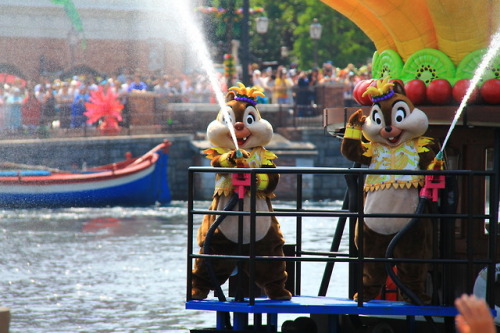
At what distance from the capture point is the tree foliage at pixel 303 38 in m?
44.2

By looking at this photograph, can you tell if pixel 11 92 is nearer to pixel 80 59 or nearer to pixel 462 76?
pixel 80 59

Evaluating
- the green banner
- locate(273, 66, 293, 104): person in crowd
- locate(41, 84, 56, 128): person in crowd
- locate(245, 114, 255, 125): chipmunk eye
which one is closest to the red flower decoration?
Result: locate(41, 84, 56, 128): person in crowd

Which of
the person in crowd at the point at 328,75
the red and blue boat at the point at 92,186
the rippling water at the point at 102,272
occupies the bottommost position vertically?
the rippling water at the point at 102,272

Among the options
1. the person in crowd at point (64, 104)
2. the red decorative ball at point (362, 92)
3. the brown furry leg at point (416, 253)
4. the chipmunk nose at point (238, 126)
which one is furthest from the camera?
the person in crowd at point (64, 104)

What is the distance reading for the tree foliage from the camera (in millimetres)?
44219

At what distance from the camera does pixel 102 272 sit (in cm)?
1662

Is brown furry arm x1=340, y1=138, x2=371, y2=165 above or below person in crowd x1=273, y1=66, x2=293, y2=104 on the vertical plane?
→ below

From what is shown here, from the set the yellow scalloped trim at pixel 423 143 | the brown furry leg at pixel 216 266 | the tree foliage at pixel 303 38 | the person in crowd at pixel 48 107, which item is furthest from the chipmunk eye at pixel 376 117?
the tree foliage at pixel 303 38

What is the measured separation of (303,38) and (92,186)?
57.1 feet

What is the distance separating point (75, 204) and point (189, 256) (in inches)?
928

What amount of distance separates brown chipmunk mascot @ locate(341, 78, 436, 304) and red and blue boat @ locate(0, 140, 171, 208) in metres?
22.7

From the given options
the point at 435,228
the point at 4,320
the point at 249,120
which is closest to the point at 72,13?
the point at 249,120

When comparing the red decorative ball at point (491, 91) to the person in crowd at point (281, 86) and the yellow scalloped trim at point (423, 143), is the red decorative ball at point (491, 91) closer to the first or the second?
the yellow scalloped trim at point (423, 143)

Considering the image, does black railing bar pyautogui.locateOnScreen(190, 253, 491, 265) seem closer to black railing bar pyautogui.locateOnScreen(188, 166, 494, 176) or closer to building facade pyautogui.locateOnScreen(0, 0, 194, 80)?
black railing bar pyautogui.locateOnScreen(188, 166, 494, 176)
